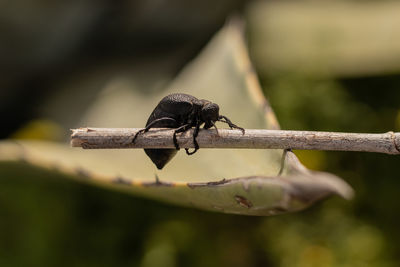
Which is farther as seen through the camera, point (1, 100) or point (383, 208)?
point (1, 100)

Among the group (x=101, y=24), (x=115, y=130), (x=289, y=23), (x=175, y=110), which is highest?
(x=289, y=23)

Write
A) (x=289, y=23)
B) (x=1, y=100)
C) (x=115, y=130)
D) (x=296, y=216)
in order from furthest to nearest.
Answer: (x=289, y=23), (x=1, y=100), (x=296, y=216), (x=115, y=130)

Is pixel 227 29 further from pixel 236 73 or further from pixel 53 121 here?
pixel 53 121

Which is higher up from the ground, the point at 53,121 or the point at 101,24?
the point at 101,24

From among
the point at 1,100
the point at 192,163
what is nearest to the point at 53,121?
the point at 1,100

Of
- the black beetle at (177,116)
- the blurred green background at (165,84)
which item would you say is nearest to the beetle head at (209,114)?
the black beetle at (177,116)

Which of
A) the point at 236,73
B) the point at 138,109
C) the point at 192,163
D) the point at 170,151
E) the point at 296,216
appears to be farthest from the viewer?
the point at 296,216

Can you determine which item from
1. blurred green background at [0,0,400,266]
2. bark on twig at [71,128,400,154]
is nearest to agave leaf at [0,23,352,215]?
bark on twig at [71,128,400,154]
